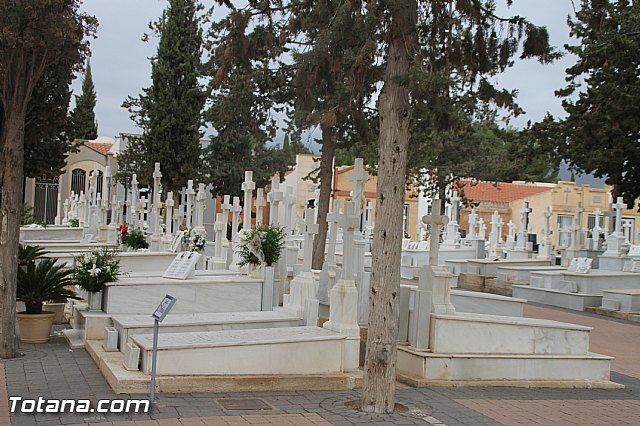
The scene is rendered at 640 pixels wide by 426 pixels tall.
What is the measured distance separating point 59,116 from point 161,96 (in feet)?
74.9

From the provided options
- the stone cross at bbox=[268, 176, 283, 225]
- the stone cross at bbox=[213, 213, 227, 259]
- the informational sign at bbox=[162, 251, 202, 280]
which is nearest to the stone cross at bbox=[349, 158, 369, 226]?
the informational sign at bbox=[162, 251, 202, 280]

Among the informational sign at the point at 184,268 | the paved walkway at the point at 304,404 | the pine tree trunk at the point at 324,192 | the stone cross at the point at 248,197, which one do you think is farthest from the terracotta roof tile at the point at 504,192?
the paved walkway at the point at 304,404

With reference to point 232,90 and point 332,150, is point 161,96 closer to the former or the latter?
point 232,90

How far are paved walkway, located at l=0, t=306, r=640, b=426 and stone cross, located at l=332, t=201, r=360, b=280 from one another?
165 centimetres

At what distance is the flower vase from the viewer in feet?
40.5

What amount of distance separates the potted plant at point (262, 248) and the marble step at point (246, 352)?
337cm

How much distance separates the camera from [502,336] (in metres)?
10.8

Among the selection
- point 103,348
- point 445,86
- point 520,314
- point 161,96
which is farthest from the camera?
point 161,96

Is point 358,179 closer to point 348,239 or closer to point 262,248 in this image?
point 348,239

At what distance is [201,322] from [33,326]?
9.12 ft

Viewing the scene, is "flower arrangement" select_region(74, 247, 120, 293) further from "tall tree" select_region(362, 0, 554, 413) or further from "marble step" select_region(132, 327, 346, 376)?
"tall tree" select_region(362, 0, 554, 413)

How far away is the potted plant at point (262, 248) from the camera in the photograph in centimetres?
1372

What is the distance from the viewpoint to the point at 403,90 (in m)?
8.73

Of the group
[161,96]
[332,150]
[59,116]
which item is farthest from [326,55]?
[161,96]
